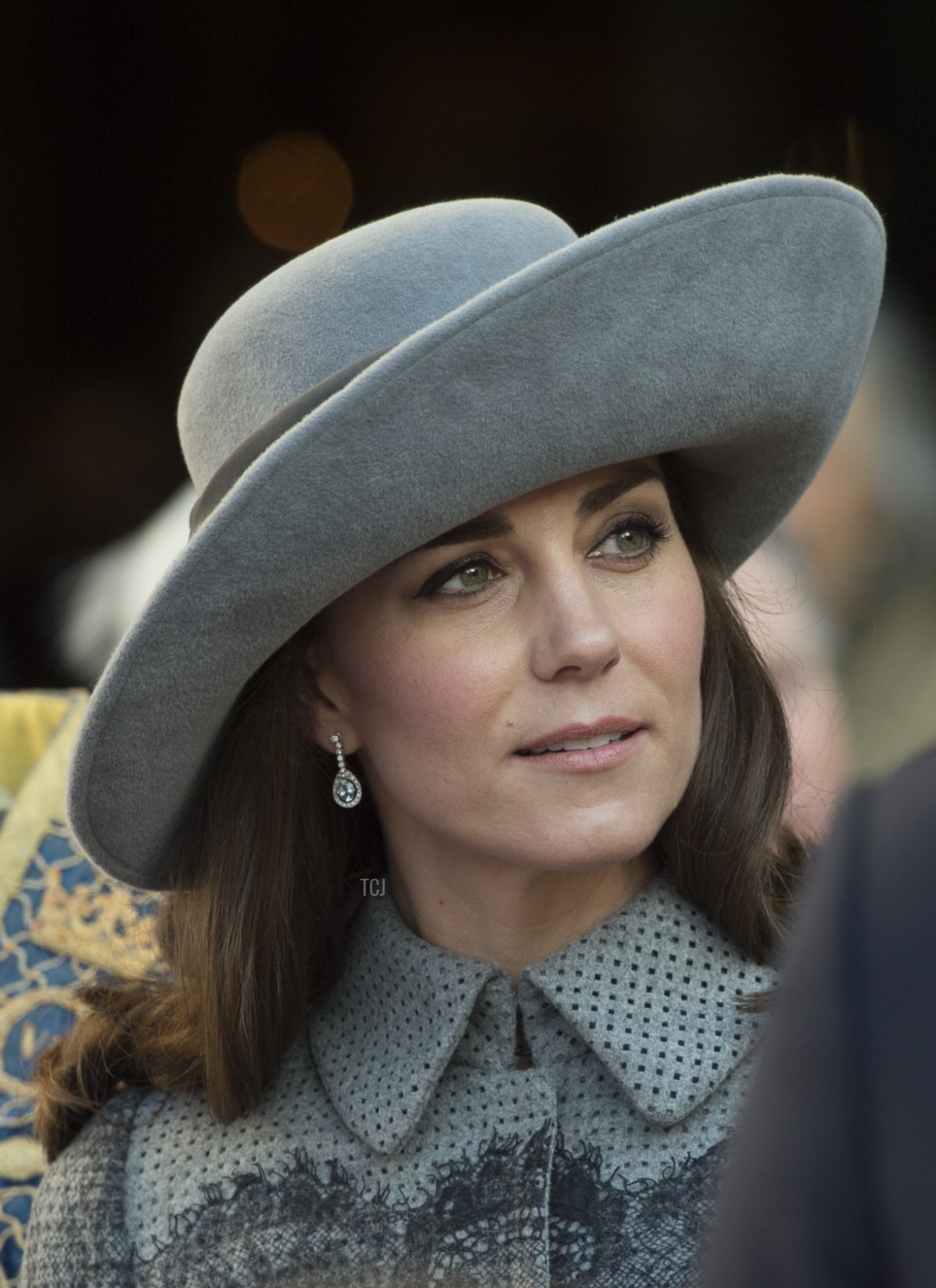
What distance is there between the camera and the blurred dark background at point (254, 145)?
5.32 m

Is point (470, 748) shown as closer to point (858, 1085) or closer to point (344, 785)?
point (344, 785)

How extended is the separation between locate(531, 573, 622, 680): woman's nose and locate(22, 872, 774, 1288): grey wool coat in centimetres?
36

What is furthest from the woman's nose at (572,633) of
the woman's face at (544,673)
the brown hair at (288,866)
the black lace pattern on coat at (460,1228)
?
the black lace pattern on coat at (460,1228)

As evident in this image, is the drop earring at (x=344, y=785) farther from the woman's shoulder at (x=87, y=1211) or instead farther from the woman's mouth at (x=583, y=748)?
the woman's shoulder at (x=87, y=1211)

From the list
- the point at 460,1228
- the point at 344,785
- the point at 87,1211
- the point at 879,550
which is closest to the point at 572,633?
the point at 344,785

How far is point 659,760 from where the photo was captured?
198cm

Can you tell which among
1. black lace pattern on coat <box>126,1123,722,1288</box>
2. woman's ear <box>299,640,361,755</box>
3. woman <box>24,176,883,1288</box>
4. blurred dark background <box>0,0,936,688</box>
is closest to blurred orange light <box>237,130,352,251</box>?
blurred dark background <box>0,0,936,688</box>

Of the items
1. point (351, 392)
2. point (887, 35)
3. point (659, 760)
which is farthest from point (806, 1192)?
point (887, 35)

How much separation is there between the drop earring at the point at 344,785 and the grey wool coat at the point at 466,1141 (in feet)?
0.59

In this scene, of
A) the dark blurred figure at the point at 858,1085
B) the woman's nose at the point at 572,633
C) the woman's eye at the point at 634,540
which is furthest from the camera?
the woman's eye at the point at 634,540

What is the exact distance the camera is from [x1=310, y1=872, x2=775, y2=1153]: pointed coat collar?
6.52 feet

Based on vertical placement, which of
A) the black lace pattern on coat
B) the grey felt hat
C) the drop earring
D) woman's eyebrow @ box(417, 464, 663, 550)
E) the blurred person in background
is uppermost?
the grey felt hat

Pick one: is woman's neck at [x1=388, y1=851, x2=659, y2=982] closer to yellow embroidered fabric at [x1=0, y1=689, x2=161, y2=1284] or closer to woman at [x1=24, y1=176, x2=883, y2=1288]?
woman at [x1=24, y1=176, x2=883, y2=1288]

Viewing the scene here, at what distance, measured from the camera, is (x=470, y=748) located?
194 cm
